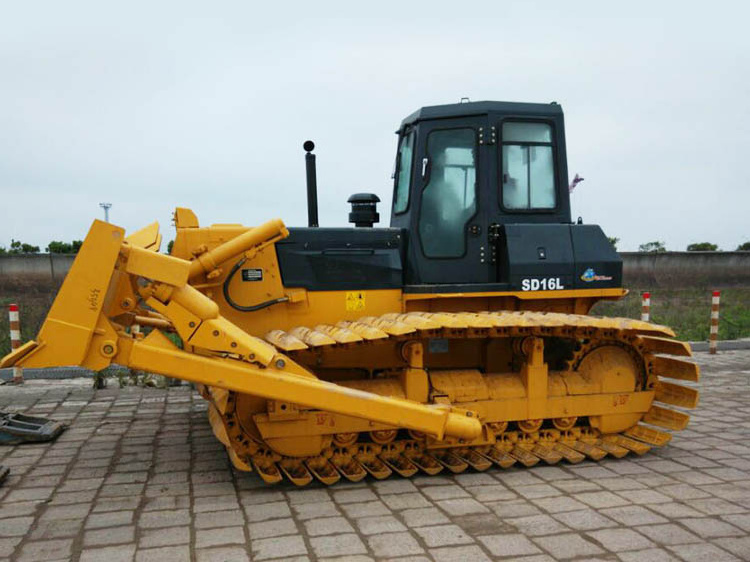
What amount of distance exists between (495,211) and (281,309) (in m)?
2.01

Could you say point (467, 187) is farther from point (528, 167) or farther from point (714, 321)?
point (714, 321)

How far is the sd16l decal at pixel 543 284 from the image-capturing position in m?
5.64

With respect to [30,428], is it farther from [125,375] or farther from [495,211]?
[495,211]

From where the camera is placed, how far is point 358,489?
4719mm

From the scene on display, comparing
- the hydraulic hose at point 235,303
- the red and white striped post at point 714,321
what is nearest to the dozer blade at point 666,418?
the hydraulic hose at point 235,303

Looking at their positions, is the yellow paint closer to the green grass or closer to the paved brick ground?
the paved brick ground

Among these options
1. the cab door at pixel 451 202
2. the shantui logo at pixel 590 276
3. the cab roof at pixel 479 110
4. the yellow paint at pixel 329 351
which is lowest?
the yellow paint at pixel 329 351

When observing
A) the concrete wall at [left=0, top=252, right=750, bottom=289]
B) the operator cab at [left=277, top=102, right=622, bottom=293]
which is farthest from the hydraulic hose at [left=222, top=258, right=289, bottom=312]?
the concrete wall at [left=0, top=252, right=750, bottom=289]

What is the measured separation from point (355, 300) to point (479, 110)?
1.95m

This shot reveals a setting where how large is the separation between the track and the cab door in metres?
0.64

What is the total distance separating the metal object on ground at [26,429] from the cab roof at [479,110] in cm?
436

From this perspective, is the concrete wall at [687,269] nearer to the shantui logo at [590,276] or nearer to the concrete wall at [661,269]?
the concrete wall at [661,269]

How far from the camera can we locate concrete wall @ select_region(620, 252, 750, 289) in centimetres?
1836

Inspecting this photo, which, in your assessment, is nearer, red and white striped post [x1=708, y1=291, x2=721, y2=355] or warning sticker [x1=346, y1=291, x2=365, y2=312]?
warning sticker [x1=346, y1=291, x2=365, y2=312]
